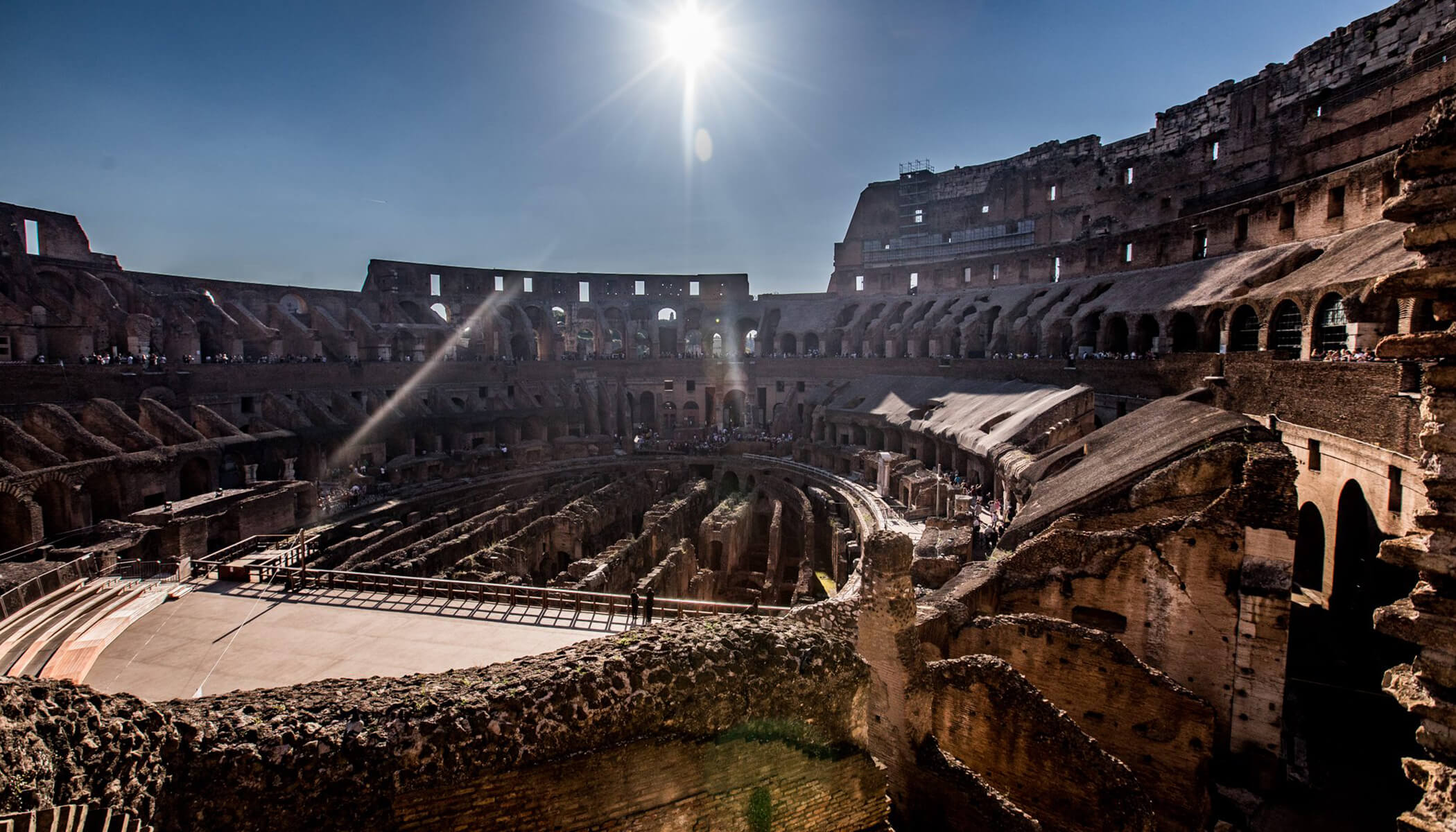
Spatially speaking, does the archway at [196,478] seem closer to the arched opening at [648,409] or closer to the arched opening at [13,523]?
the arched opening at [13,523]

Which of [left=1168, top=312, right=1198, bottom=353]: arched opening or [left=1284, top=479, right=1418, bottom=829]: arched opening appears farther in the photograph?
[left=1168, top=312, right=1198, bottom=353]: arched opening

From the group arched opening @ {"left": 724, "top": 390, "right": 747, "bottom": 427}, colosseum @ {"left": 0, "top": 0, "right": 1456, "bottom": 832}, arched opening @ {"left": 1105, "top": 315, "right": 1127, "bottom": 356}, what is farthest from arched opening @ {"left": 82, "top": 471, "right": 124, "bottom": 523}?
arched opening @ {"left": 1105, "top": 315, "right": 1127, "bottom": 356}

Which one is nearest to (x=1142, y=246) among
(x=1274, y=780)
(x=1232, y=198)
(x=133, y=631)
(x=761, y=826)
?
(x=1232, y=198)

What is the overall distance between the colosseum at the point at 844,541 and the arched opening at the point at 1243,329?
104 mm

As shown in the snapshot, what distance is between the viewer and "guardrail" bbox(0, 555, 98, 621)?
10.6m

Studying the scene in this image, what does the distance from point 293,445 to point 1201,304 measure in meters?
30.9

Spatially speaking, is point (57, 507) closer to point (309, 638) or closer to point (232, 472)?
point (232, 472)

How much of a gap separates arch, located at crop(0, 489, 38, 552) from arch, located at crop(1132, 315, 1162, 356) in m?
32.6

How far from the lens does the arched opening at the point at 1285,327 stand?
56.7ft

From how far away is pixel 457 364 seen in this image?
35500 millimetres

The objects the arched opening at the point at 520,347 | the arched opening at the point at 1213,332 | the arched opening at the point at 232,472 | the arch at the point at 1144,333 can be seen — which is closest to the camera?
the arched opening at the point at 1213,332

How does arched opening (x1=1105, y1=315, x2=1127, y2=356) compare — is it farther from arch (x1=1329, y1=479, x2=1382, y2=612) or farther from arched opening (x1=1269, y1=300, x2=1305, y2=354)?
arch (x1=1329, y1=479, x2=1382, y2=612)

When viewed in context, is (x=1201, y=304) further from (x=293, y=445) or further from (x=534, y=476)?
(x=293, y=445)

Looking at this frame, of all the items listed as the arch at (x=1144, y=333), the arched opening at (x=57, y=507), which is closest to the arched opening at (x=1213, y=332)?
the arch at (x=1144, y=333)
